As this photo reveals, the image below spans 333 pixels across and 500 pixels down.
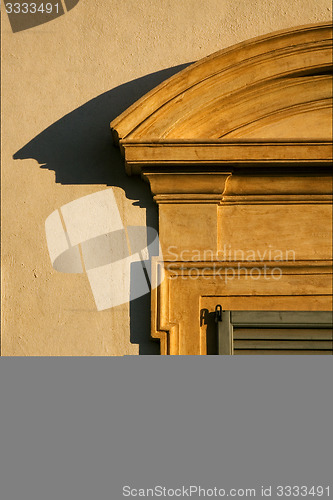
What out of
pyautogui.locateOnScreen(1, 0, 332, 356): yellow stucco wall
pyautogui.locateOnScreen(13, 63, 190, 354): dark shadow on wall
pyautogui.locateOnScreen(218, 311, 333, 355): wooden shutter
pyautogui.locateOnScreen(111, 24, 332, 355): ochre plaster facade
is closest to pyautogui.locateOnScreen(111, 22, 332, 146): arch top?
pyautogui.locateOnScreen(111, 24, 332, 355): ochre plaster facade

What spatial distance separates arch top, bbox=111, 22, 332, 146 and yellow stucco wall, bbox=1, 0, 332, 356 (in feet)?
0.97

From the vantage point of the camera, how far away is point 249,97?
4.47 metres

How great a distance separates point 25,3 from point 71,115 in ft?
2.66

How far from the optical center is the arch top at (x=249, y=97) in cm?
427

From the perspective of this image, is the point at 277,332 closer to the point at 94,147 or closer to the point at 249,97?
the point at 249,97

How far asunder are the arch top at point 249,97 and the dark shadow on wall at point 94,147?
0.57 feet

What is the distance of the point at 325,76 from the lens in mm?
4547

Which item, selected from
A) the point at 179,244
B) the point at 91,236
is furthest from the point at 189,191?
the point at 91,236

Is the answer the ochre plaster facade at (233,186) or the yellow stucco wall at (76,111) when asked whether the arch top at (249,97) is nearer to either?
the ochre plaster facade at (233,186)

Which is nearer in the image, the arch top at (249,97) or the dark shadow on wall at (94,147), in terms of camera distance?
the arch top at (249,97)

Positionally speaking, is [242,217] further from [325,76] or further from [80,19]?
[80,19]

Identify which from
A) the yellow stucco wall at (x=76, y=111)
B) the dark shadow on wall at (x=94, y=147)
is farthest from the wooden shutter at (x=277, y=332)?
the dark shadow on wall at (x=94, y=147)

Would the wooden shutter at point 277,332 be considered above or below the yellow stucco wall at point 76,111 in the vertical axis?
below

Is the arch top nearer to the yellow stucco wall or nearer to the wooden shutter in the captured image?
the yellow stucco wall
